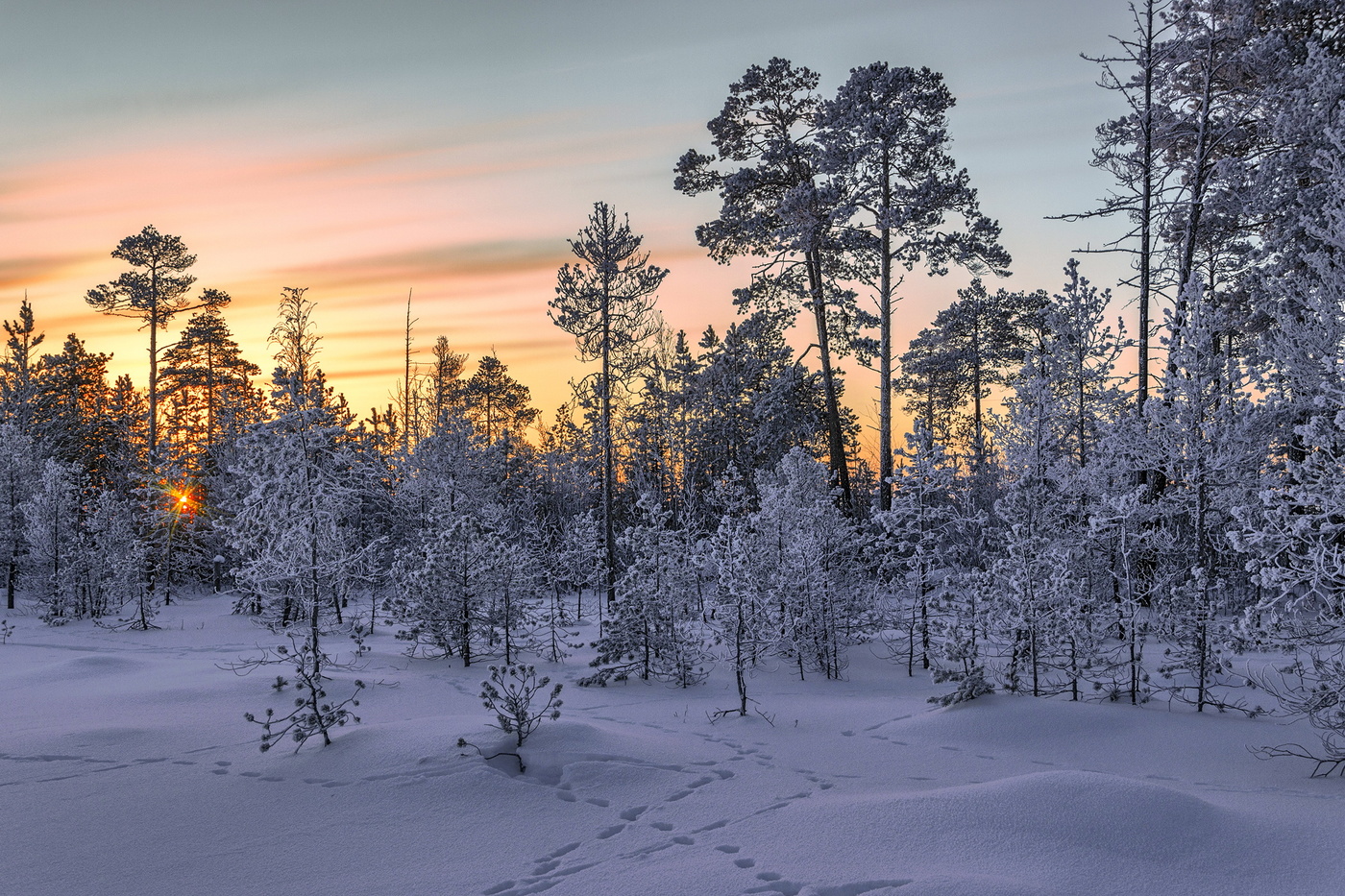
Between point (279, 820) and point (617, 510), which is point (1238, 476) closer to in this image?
point (279, 820)

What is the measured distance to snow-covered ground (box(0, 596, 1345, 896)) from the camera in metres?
4.67

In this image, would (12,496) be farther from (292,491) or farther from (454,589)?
(292,491)

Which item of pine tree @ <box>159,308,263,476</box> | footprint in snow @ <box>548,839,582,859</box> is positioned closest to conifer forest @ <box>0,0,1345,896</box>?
footprint in snow @ <box>548,839,582,859</box>

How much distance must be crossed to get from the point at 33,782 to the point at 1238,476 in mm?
11975

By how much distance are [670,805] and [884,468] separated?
13576 millimetres

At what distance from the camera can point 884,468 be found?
59.8 feet

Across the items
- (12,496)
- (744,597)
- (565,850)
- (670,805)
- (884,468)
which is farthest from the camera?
(12,496)

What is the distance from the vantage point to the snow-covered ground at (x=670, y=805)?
4.67m

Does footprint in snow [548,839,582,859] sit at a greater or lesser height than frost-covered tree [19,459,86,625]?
lesser

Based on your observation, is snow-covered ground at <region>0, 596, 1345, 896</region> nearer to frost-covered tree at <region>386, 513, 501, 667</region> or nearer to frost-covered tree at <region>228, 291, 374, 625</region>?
frost-covered tree at <region>228, 291, 374, 625</region>

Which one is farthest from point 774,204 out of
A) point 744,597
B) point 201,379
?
point 201,379

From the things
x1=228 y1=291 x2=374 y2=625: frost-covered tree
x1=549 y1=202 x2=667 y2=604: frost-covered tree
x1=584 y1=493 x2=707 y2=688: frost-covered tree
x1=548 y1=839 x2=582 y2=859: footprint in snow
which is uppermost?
x1=549 y1=202 x2=667 y2=604: frost-covered tree

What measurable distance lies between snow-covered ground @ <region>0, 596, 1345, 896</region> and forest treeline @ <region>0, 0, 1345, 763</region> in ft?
4.04

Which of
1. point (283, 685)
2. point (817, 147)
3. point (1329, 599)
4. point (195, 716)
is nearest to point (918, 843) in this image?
point (1329, 599)
